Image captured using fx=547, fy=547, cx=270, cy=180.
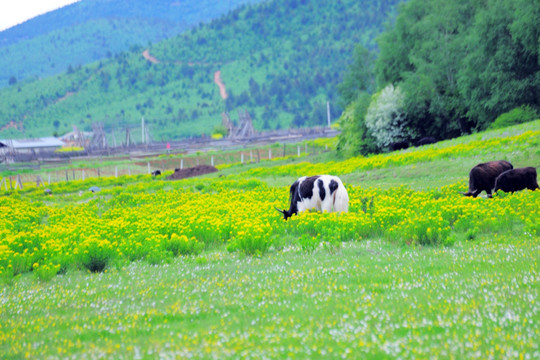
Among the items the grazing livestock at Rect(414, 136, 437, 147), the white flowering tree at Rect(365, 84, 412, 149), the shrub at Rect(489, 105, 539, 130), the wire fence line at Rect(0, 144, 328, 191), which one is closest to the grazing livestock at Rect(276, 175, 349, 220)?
the shrub at Rect(489, 105, 539, 130)

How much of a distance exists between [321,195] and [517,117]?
106 ft

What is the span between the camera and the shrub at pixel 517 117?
42.9 meters

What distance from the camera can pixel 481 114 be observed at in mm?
48188

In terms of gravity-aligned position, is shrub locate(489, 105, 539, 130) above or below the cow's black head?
above

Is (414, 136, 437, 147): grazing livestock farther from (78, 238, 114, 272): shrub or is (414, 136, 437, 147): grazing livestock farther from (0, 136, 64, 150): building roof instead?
(0, 136, 64, 150): building roof

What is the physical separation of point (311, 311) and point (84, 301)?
12.6 ft

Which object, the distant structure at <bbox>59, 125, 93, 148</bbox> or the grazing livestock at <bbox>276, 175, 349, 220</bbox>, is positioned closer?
the grazing livestock at <bbox>276, 175, 349, 220</bbox>

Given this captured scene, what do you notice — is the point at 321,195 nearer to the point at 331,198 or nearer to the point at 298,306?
the point at 331,198

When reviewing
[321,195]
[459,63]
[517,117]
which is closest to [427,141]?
[517,117]

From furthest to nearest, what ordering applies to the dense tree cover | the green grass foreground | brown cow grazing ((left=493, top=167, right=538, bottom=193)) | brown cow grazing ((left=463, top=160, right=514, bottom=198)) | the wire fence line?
the wire fence line < the dense tree cover < brown cow grazing ((left=463, top=160, right=514, bottom=198)) < brown cow grazing ((left=493, top=167, right=538, bottom=193)) < the green grass foreground

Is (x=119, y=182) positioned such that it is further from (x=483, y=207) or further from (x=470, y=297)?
(x=470, y=297)

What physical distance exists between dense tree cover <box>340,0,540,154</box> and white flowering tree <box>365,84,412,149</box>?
26 centimetres

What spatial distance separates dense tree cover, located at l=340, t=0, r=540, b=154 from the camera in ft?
147

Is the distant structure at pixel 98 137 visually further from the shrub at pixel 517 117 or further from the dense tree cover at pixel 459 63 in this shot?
the shrub at pixel 517 117
